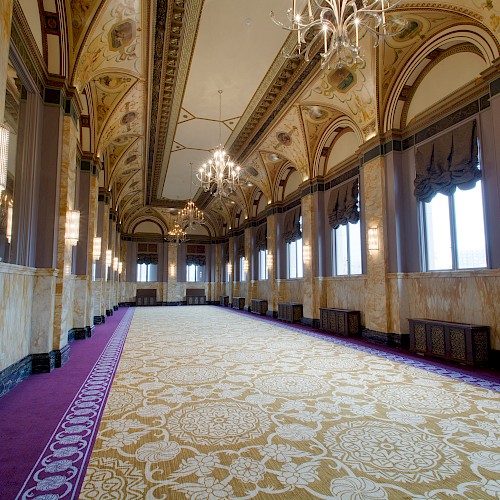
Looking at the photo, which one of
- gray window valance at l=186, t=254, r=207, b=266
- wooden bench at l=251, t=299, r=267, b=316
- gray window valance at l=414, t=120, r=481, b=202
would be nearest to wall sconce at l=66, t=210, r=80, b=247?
gray window valance at l=414, t=120, r=481, b=202

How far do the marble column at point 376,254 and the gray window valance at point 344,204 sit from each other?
39.4 inches

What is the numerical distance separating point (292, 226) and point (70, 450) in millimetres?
10987

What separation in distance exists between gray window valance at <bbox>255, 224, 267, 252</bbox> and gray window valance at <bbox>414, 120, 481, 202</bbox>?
8.88 meters

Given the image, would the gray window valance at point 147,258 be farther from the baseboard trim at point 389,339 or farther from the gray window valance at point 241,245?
the baseboard trim at point 389,339

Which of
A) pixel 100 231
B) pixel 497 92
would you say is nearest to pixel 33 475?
pixel 497 92

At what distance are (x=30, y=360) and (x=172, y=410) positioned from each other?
2656 mm

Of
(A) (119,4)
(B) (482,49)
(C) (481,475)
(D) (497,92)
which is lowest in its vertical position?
(C) (481,475)

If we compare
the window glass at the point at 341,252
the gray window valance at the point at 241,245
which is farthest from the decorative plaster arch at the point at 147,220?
the window glass at the point at 341,252

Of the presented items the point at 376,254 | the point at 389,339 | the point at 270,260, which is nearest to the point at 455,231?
the point at 376,254

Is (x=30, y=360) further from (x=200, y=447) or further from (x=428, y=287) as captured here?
(x=428, y=287)

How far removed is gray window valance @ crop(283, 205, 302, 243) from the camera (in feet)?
41.2

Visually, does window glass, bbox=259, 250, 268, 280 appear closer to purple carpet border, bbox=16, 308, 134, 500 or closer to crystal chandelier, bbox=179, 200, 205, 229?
crystal chandelier, bbox=179, 200, 205, 229

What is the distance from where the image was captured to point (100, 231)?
11227 millimetres

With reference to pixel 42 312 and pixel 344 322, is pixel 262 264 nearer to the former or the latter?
pixel 344 322
